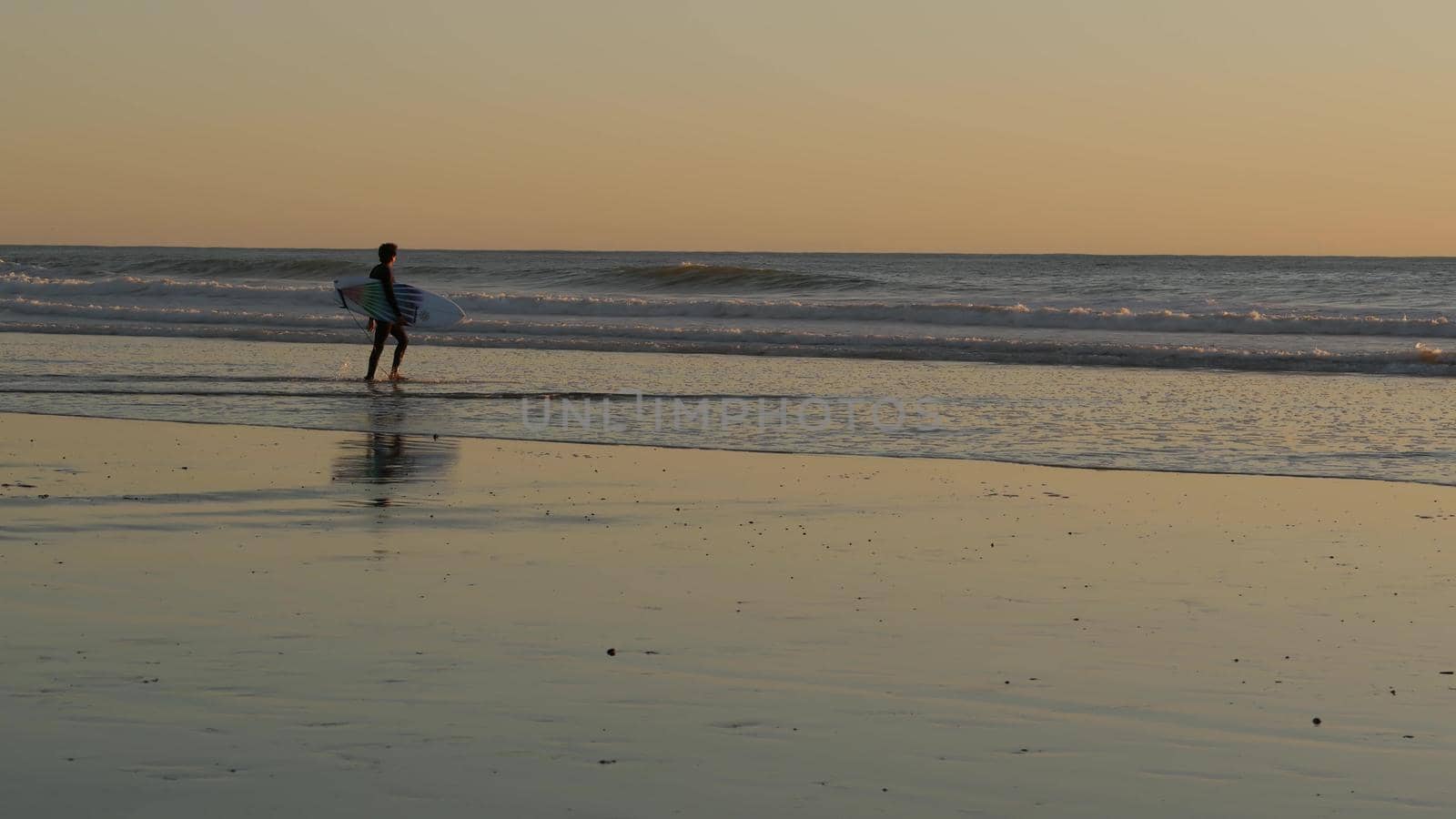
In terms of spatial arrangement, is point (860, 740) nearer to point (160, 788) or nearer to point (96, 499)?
point (160, 788)

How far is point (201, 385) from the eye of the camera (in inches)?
755

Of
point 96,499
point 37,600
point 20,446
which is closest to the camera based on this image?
point 37,600

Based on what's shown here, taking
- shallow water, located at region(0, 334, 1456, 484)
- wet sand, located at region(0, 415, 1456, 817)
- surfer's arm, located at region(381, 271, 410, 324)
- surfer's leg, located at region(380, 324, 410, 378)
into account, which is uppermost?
surfer's arm, located at region(381, 271, 410, 324)

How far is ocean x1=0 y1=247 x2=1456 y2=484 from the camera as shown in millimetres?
14320

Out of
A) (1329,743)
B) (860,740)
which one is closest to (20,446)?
(860,740)

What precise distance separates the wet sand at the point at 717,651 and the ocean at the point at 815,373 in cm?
361

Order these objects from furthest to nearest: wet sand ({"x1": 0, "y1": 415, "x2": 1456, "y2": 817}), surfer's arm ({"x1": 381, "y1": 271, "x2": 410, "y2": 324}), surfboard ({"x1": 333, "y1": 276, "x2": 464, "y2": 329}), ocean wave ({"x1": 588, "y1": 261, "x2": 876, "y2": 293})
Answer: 1. ocean wave ({"x1": 588, "y1": 261, "x2": 876, "y2": 293})
2. surfboard ({"x1": 333, "y1": 276, "x2": 464, "y2": 329})
3. surfer's arm ({"x1": 381, "y1": 271, "x2": 410, "y2": 324})
4. wet sand ({"x1": 0, "y1": 415, "x2": 1456, "y2": 817})

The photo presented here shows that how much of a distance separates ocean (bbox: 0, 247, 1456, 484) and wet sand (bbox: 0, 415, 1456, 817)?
11.8 ft

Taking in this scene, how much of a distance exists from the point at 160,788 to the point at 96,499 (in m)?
5.72

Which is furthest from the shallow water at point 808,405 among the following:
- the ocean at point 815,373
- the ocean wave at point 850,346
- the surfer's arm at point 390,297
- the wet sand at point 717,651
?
the wet sand at point 717,651

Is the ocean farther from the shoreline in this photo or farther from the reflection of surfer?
the reflection of surfer

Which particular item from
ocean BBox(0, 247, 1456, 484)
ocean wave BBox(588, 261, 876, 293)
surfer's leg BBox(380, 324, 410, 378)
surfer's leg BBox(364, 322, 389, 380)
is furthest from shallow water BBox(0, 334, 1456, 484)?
ocean wave BBox(588, 261, 876, 293)

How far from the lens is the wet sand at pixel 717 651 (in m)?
4.75

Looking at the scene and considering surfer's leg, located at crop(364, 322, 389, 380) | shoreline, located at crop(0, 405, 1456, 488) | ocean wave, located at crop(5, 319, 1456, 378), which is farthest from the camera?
ocean wave, located at crop(5, 319, 1456, 378)
